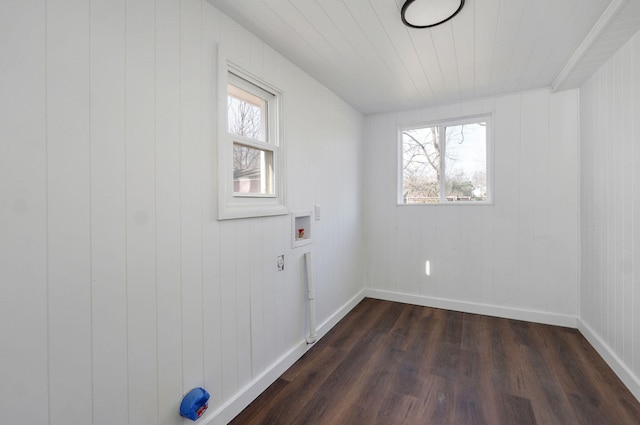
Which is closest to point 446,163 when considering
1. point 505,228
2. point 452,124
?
point 452,124

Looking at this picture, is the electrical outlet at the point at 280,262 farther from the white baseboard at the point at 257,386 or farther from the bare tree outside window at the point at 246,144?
the white baseboard at the point at 257,386

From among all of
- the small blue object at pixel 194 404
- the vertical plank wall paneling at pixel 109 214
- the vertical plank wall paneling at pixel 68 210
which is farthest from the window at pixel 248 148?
the small blue object at pixel 194 404

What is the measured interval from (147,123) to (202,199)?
1.48 feet

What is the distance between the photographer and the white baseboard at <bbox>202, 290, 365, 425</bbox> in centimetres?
165

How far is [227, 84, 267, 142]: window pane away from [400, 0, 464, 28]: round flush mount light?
111 centimetres

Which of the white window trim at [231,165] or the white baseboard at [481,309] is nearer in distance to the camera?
the white window trim at [231,165]

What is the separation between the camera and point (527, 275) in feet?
9.98

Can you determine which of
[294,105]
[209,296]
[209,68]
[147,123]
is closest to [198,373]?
[209,296]

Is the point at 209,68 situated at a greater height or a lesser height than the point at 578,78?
lesser

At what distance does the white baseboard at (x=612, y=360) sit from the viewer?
73.4 inches

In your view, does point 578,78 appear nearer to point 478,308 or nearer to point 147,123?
point 478,308

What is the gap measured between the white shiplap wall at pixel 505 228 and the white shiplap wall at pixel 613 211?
0.54ft

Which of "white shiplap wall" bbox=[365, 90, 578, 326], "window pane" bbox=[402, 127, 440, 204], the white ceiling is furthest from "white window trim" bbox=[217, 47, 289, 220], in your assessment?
"window pane" bbox=[402, 127, 440, 204]

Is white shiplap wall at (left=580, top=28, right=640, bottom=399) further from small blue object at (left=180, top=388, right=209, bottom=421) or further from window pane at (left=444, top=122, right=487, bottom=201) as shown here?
small blue object at (left=180, top=388, right=209, bottom=421)
